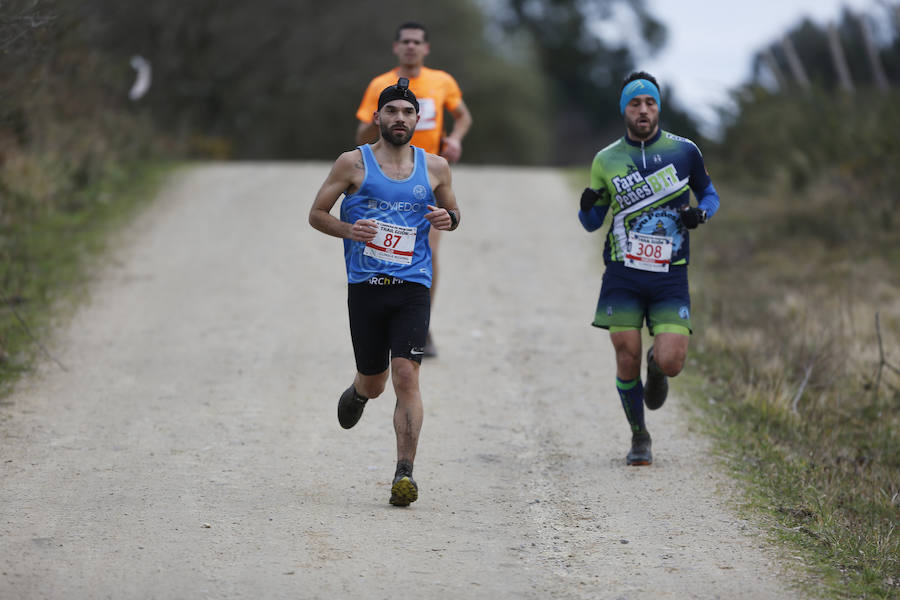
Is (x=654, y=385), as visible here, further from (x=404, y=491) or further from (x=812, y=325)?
(x=812, y=325)

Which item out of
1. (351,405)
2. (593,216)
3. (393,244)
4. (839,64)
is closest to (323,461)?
(351,405)

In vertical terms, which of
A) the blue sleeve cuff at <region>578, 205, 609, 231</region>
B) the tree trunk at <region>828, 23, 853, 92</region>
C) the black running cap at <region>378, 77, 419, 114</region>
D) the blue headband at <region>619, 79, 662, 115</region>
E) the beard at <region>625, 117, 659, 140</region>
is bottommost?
the blue sleeve cuff at <region>578, 205, 609, 231</region>

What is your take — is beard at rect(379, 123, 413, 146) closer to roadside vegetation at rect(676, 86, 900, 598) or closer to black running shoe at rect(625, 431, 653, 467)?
black running shoe at rect(625, 431, 653, 467)

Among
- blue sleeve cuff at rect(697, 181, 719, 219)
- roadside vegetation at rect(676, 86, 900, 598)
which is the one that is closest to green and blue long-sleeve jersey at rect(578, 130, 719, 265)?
blue sleeve cuff at rect(697, 181, 719, 219)

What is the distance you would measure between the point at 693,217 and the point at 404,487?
230 centimetres

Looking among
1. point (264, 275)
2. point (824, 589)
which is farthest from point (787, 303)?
point (824, 589)

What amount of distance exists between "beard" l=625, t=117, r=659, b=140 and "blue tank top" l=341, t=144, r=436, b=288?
145cm

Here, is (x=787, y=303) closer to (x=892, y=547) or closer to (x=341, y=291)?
(x=341, y=291)

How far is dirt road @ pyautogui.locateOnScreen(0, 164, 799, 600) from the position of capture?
208 inches

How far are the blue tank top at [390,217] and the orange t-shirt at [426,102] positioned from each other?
8.69 ft

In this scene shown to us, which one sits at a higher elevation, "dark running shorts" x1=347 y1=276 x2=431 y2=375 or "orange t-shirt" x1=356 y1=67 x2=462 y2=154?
"orange t-shirt" x1=356 y1=67 x2=462 y2=154

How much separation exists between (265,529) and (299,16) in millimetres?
28871

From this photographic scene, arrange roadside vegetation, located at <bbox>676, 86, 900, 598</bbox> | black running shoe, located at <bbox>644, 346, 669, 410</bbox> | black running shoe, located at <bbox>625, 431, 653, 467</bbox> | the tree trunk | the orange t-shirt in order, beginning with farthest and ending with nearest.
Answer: the tree trunk < the orange t-shirt < black running shoe, located at <bbox>644, 346, 669, 410</bbox> < black running shoe, located at <bbox>625, 431, 653, 467</bbox> < roadside vegetation, located at <bbox>676, 86, 900, 598</bbox>

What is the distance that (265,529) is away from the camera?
19.0 feet
